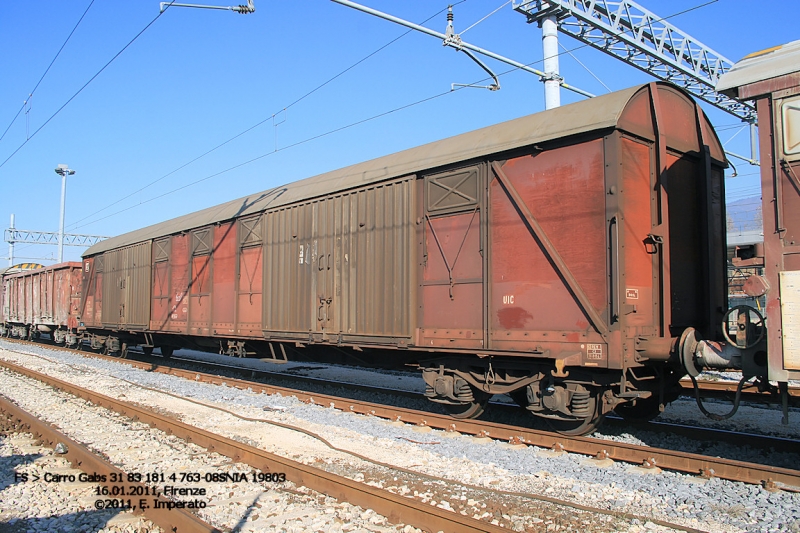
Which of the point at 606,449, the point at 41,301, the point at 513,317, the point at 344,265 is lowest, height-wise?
the point at 606,449

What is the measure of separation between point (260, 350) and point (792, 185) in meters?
10.5

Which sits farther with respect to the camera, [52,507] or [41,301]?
[41,301]

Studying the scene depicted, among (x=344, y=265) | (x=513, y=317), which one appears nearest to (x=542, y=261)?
(x=513, y=317)

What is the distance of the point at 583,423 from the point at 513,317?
1545 mm

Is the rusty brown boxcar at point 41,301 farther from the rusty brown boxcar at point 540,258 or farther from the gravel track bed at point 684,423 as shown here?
the rusty brown boxcar at point 540,258

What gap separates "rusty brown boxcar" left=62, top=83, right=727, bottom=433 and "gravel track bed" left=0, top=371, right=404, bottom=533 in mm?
3065

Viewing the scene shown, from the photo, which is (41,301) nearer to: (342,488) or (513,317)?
(513,317)

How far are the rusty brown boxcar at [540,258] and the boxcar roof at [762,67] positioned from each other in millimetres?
1165

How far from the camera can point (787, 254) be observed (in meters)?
5.13

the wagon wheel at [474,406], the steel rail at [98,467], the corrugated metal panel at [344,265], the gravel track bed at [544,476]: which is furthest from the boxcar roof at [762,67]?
the steel rail at [98,467]

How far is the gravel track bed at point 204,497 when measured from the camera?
4855 mm

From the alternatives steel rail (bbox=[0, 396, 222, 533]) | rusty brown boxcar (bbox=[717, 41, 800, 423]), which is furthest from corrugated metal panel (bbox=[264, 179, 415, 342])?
rusty brown boxcar (bbox=[717, 41, 800, 423])

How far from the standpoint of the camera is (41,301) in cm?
2703

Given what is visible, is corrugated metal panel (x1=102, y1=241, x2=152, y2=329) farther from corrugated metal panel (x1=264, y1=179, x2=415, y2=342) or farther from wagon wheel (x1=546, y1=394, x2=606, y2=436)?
wagon wheel (x1=546, y1=394, x2=606, y2=436)
